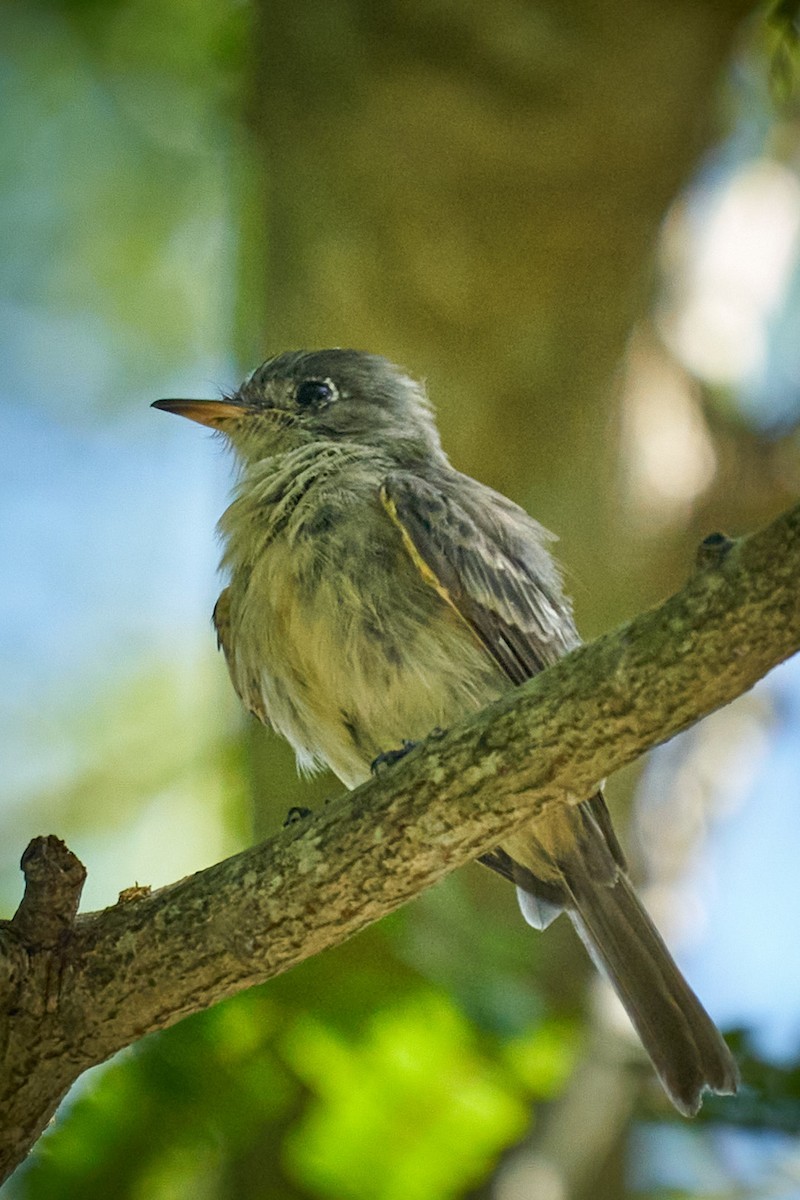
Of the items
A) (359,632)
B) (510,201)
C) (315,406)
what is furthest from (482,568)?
(510,201)

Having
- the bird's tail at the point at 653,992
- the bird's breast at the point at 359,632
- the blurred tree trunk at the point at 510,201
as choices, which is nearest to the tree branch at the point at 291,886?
the bird's breast at the point at 359,632

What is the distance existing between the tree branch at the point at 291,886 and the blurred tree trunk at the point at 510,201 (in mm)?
2187

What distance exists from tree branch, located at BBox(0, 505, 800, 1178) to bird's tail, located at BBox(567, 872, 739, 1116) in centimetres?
111

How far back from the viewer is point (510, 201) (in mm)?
5449

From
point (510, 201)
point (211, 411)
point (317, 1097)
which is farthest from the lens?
point (510, 201)

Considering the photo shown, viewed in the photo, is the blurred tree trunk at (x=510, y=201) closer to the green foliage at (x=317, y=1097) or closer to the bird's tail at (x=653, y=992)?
the bird's tail at (x=653, y=992)

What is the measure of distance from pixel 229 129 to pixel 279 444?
1.96 metres

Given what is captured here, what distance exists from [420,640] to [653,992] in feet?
3.95

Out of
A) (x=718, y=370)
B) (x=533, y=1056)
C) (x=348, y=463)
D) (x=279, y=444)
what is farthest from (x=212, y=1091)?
(x=718, y=370)

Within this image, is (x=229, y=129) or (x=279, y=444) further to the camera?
(x=229, y=129)

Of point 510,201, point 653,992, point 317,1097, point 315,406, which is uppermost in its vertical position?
point 510,201

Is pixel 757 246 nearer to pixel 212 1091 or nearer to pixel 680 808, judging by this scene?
pixel 680 808

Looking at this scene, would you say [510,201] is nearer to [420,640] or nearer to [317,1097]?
[420,640]

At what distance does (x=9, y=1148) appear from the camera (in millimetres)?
3484
